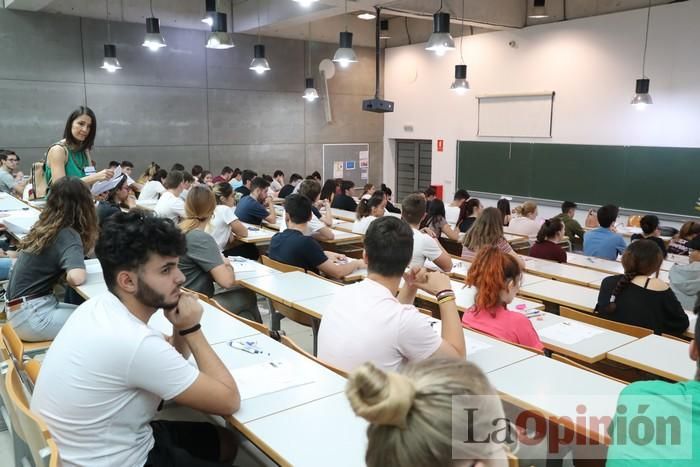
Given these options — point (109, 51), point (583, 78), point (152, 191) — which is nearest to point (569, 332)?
point (152, 191)

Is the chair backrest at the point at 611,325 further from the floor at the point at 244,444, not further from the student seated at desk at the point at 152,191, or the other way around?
the student seated at desk at the point at 152,191

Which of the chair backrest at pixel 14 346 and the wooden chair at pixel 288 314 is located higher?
the chair backrest at pixel 14 346

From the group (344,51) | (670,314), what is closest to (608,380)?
(670,314)

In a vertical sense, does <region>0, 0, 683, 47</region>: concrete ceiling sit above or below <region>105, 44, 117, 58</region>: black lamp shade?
above

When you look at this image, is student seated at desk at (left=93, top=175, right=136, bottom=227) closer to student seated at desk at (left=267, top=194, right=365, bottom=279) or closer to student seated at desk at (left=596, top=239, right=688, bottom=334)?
student seated at desk at (left=267, top=194, right=365, bottom=279)

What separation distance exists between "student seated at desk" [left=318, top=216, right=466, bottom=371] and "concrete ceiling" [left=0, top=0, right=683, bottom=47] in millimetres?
6464

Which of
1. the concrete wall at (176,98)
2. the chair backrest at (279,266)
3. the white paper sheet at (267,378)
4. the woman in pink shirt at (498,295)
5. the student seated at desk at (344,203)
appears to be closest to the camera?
the white paper sheet at (267,378)

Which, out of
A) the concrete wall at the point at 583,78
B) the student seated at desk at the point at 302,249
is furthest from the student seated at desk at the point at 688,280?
the concrete wall at the point at 583,78

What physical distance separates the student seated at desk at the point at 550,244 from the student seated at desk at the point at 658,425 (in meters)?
4.07

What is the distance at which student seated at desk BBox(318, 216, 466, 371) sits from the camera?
2.18m

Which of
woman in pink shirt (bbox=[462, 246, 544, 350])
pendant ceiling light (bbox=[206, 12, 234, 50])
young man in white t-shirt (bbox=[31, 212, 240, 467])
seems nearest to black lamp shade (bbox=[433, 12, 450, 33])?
pendant ceiling light (bbox=[206, 12, 234, 50])

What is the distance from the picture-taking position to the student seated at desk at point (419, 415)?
0.95m

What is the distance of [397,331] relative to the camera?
216 centimetres

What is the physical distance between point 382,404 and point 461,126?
38.0ft
